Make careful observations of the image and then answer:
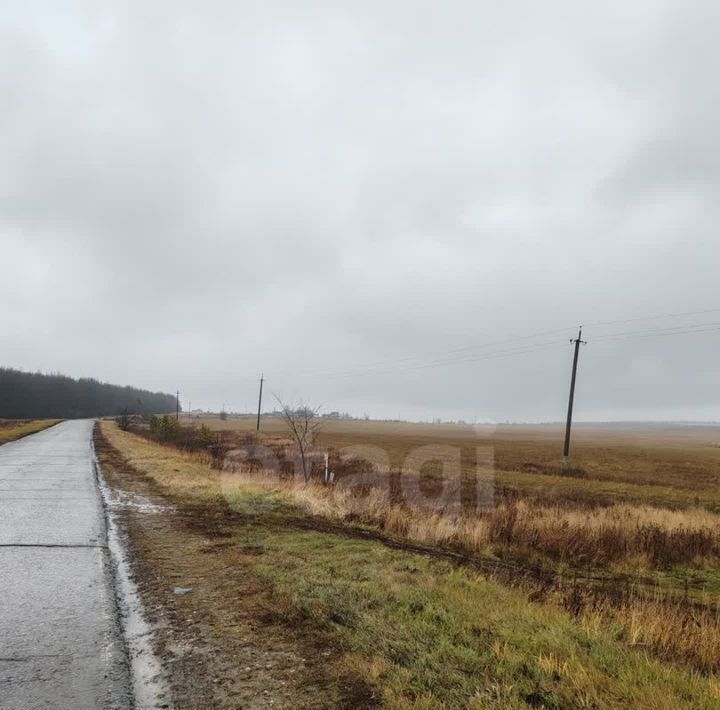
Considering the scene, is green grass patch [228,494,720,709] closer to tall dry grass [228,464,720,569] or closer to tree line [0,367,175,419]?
tall dry grass [228,464,720,569]

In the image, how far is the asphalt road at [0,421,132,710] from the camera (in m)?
3.96

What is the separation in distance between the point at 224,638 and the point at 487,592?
344cm

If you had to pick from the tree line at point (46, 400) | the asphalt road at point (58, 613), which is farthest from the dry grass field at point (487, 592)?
the tree line at point (46, 400)

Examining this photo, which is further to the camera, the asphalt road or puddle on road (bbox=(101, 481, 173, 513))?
puddle on road (bbox=(101, 481, 173, 513))

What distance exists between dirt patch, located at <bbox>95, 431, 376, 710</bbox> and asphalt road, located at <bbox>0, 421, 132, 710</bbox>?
450mm

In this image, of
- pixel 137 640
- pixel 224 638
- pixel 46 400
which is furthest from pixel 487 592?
pixel 46 400

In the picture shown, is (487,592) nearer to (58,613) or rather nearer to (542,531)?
(58,613)

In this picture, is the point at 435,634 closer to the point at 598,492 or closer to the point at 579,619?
the point at 579,619

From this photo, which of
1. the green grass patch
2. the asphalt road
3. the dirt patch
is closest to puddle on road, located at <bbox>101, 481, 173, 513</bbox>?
the asphalt road

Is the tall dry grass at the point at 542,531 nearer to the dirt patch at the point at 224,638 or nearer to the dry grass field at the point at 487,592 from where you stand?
the dry grass field at the point at 487,592

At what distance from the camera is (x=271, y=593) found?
638 cm

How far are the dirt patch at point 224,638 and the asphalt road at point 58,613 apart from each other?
1.48 feet

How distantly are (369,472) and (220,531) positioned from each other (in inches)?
614

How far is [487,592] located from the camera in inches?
265
